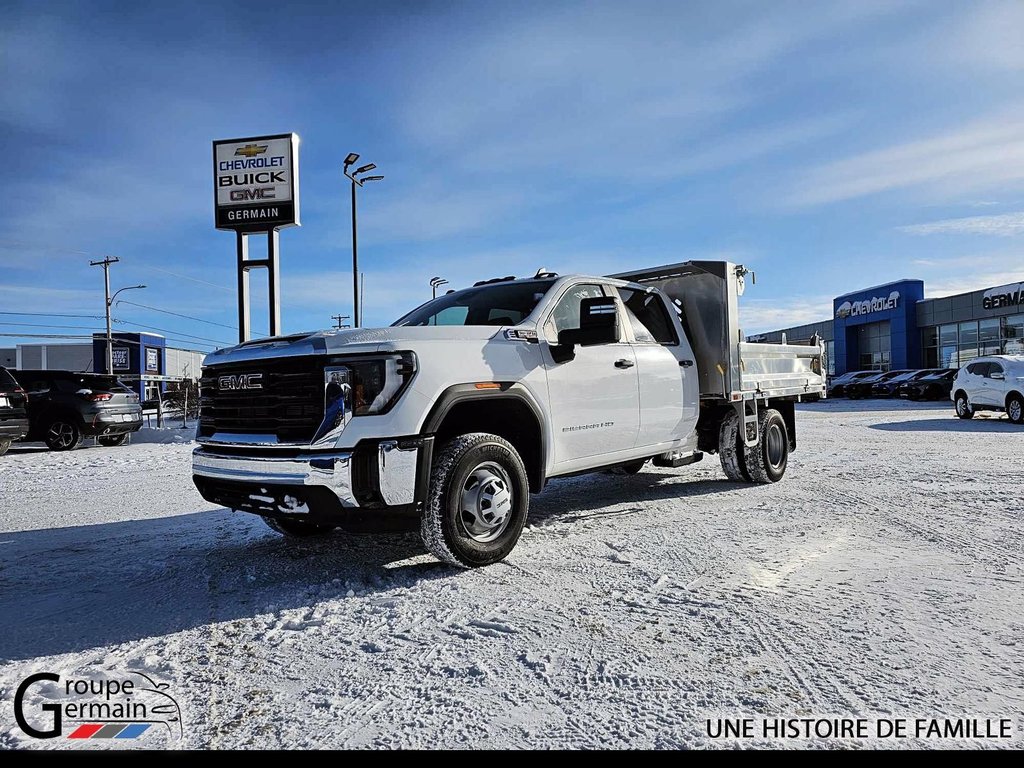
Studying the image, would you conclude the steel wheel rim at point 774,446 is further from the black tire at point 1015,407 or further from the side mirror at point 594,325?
the black tire at point 1015,407

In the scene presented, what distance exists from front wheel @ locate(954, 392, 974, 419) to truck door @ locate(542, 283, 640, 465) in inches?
650

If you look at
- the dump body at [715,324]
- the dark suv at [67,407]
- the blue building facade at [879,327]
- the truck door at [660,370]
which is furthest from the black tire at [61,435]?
the blue building facade at [879,327]

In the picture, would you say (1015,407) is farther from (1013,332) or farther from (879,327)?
(879,327)

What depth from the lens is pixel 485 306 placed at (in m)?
5.41

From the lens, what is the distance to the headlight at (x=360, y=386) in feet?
12.3

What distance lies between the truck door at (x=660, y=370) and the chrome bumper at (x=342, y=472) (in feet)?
8.08

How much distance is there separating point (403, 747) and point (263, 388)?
2435mm

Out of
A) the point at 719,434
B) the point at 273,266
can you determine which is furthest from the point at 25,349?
the point at 719,434

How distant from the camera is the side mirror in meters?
4.55

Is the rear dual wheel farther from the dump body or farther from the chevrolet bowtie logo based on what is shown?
the chevrolet bowtie logo

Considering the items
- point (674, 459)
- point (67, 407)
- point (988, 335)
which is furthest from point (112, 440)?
point (988, 335)

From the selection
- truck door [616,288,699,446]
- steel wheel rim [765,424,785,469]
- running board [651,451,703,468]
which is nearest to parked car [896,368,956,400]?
steel wheel rim [765,424,785,469]

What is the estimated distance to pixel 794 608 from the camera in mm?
3457

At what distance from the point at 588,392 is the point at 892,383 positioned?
32978 mm
